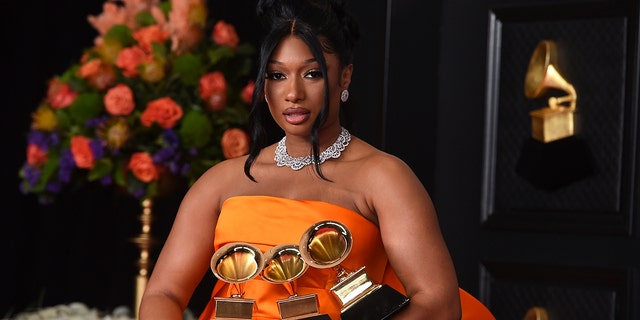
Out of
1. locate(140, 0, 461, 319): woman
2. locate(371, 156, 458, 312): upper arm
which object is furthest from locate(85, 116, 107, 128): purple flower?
locate(371, 156, 458, 312): upper arm

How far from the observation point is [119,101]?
130 inches

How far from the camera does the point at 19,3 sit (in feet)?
13.4

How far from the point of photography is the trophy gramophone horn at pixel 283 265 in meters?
1.74

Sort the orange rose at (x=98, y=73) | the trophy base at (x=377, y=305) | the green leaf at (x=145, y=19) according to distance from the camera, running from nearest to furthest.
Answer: the trophy base at (x=377, y=305) < the orange rose at (x=98, y=73) < the green leaf at (x=145, y=19)

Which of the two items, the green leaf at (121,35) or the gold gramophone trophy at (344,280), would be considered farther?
the green leaf at (121,35)

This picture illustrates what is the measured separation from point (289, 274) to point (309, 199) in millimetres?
180

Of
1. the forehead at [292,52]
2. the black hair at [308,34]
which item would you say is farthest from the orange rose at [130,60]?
the forehead at [292,52]

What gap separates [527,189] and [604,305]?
1.41 feet

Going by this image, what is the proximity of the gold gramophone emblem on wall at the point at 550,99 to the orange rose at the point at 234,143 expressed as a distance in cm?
92

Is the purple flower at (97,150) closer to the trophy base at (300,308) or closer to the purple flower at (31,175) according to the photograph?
the purple flower at (31,175)

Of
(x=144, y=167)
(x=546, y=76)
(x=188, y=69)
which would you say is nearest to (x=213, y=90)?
(x=188, y=69)

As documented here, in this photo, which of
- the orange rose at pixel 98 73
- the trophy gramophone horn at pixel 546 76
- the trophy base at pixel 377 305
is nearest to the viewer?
the trophy base at pixel 377 305

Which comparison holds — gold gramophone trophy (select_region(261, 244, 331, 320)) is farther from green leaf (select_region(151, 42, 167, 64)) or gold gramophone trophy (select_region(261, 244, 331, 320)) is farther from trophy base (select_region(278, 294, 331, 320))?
green leaf (select_region(151, 42, 167, 64))

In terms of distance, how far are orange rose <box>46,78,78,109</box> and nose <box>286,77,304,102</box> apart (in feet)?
5.87
